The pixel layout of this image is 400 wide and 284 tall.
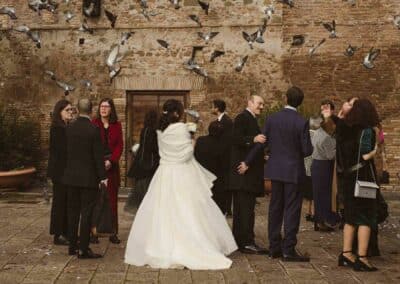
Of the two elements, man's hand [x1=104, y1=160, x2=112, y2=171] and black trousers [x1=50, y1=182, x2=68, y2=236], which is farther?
black trousers [x1=50, y1=182, x2=68, y2=236]

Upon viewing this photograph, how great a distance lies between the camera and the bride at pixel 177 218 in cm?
565

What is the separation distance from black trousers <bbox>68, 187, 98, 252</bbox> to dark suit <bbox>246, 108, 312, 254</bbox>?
5.98ft

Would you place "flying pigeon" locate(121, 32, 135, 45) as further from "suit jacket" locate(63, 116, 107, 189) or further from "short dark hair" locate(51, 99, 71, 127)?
"suit jacket" locate(63, 116, 107, 189)

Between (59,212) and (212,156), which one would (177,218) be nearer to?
(59,212)

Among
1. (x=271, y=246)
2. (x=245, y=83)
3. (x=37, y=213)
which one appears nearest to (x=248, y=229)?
(x=271, y=246)

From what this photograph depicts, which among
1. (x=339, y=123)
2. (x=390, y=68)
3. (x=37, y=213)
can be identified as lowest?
(x=37, y=213)

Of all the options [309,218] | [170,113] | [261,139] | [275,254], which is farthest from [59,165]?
[309,218]

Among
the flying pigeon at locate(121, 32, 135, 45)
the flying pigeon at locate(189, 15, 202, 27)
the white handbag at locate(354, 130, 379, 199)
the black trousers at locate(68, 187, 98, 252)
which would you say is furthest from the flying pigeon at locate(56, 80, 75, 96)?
the white handbag at locate(354, 130, 379, 199)

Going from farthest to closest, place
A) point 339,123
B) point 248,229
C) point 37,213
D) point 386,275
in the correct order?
point 37,213 → point 248,229 → point 339,123 → point 386,275

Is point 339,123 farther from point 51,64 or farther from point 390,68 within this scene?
point 51,64

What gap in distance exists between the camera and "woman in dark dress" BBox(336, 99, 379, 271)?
5.61 metres

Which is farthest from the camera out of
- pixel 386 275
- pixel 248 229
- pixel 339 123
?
pixel 248 229

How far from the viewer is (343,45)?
1317cm

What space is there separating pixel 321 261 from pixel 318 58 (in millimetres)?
7887
